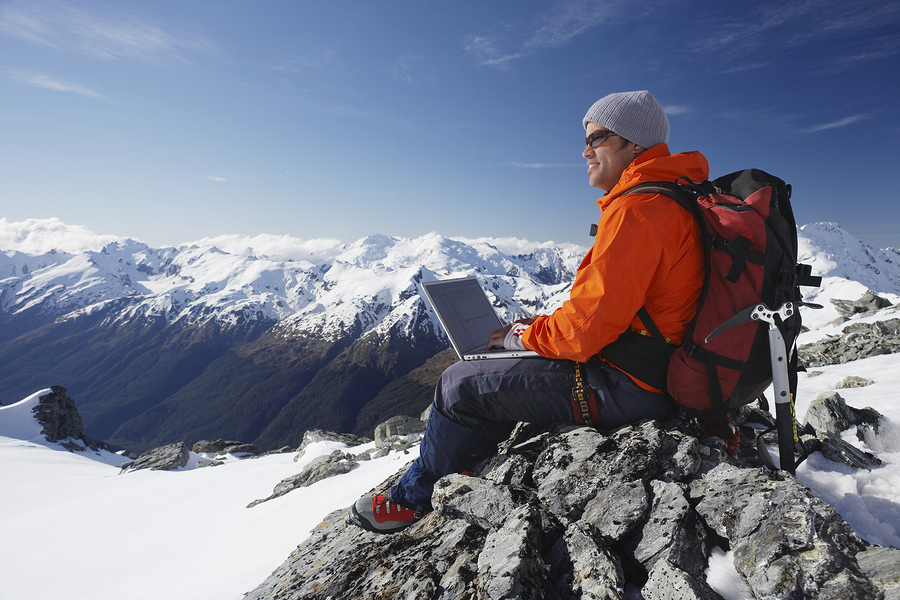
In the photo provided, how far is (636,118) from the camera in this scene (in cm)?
440

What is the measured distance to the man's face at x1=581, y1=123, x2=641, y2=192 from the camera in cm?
455

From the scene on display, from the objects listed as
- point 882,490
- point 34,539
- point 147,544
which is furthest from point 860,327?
point 34,539

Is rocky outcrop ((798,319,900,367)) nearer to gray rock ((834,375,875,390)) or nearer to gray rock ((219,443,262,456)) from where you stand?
gray rock ((834,375,875,390))

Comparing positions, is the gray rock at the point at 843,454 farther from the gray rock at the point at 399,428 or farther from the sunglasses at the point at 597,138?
the gray rock at the point at 399,428

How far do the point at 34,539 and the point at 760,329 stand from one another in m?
19.1

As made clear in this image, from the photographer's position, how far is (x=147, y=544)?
32.6ft

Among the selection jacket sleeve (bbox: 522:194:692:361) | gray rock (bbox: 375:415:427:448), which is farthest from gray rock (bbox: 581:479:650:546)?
gray rock (bbox: 375:415:427:448)

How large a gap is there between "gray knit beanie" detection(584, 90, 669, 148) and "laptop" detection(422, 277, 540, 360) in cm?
259

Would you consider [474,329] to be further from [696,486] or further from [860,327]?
[860,327]

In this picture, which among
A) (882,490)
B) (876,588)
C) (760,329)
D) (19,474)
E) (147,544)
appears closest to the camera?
(876,588)

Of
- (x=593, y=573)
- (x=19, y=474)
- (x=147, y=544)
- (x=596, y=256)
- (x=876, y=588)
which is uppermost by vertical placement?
(x=596, y=256)

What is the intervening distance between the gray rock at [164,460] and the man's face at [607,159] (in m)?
Result: 37.3

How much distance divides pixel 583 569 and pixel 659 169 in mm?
3611

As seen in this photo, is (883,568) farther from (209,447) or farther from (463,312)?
(209,447)
